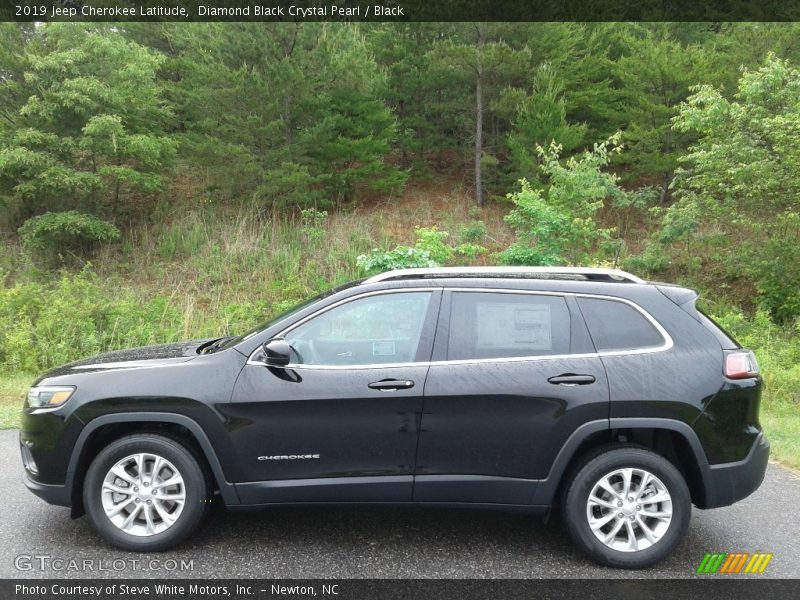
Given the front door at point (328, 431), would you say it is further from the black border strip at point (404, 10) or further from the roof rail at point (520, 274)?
the black border strip at point (404, 10)

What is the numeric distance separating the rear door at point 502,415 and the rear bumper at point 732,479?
0.79m

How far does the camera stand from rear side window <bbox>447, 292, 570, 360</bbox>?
13.4ft

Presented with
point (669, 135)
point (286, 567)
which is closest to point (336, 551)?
point (286, 567)

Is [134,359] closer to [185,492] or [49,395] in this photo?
[49,395]

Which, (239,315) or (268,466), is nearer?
(268,466)

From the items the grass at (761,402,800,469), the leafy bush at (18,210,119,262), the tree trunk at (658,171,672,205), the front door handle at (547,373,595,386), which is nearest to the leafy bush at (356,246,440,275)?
the grass at (761,402,800,469)

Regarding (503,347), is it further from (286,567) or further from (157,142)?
(157,142)

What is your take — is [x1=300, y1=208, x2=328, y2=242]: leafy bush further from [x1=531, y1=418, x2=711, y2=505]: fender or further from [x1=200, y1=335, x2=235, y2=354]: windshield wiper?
[x1=531, y1=418, x2=711, y2=505]: fender

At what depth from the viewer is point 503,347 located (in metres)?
4.11

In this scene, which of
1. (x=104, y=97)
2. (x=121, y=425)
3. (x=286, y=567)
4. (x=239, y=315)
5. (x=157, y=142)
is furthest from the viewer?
(x=157, y=142)

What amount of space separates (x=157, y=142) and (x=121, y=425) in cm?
1416

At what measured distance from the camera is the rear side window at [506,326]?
4090 millimetres

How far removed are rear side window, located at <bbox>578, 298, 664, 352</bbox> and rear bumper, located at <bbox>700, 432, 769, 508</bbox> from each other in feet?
2.74

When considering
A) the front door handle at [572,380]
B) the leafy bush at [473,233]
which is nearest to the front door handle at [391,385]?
the front door handle at [572,380]
